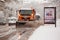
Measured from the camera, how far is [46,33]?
3193 millimetres

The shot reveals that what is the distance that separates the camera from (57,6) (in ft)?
10.9

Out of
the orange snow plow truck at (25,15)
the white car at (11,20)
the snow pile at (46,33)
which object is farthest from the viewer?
the orange snow plow truck at (25,15)

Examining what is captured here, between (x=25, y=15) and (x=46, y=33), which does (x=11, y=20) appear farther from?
(x=46, y=33)

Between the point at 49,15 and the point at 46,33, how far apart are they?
1.79ft

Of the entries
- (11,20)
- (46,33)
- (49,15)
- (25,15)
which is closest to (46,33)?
(46,33)

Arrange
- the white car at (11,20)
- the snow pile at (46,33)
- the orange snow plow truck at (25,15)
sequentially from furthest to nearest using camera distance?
the orange snow plow truck at (25,15), the white car at (11,20), the snow pile at (46,33)

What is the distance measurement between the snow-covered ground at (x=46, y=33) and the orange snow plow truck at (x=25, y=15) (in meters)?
0.36

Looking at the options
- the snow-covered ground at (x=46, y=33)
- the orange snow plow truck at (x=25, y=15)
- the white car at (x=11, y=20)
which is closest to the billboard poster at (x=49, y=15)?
the snow-covered ground at (x=46, y=33)

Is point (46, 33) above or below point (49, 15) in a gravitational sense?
below

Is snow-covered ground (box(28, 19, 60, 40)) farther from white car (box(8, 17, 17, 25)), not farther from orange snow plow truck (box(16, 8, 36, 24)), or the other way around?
white car (box(8, 17, 17, 25))

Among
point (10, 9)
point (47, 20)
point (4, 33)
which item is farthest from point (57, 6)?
point (4, 33)

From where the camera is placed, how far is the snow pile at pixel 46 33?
309cm

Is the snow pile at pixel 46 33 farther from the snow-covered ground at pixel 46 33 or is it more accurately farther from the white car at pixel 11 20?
the white car at pixel 11 20

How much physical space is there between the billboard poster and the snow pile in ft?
0.52
